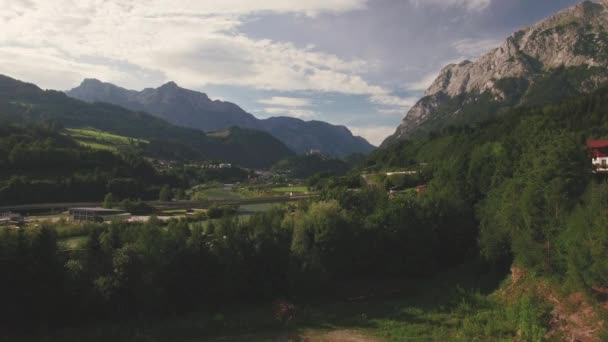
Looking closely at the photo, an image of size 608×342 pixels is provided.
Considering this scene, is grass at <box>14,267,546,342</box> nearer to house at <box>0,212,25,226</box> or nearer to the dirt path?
the dirt path

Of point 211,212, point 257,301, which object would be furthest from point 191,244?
point 211,212

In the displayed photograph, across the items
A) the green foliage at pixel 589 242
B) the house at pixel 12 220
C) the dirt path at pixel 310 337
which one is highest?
the green foliage at pixel 589 242

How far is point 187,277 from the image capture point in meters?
34.3

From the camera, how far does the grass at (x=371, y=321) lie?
27.4 m

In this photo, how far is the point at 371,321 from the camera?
31969 mm

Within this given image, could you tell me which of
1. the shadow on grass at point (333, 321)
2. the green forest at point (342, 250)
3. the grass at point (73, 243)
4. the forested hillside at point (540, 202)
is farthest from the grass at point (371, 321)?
the grass at point (73, 243)

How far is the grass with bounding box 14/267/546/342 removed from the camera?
2738 cm

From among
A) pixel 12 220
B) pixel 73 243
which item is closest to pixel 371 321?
pixel 73 243

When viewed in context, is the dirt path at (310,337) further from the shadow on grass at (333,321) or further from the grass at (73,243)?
the grass at (73,243)

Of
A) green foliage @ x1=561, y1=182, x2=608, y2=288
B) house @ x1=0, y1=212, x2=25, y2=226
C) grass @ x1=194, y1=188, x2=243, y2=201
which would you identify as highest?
green foliage @ x1=561, y1=182, x2=608, y2=288

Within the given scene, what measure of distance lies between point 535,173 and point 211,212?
50035 millimetres

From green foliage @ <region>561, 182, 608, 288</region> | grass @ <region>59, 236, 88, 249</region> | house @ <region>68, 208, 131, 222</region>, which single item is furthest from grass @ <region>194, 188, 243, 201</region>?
green foliage @ <region>561, 182, 608, 288</region>

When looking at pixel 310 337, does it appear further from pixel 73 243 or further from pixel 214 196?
pixel 214 196

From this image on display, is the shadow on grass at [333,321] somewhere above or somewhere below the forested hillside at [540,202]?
below
